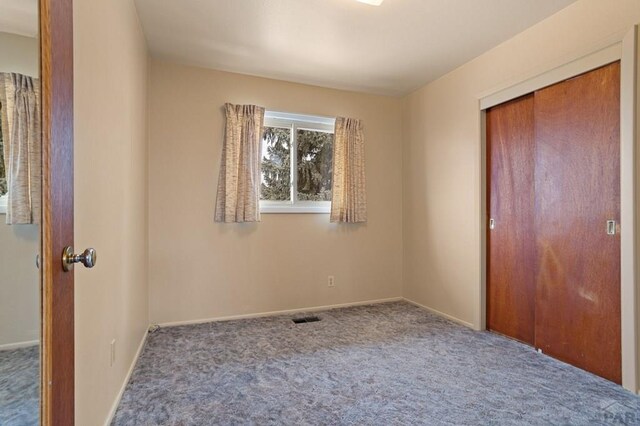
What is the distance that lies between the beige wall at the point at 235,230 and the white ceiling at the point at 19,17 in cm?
257

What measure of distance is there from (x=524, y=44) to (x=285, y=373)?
3201 mm

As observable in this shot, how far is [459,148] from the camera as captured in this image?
3.33 meters

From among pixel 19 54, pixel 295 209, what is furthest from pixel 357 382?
pixel 19 54

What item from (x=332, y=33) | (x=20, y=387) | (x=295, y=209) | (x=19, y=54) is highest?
(x=332, y=33)

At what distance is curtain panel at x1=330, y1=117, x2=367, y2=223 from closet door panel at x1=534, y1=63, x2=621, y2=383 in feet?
5.89

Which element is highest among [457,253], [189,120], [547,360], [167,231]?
[189,120]

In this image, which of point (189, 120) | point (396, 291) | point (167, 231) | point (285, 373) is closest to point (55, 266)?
point (285, 373)

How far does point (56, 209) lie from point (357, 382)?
6.39 feet

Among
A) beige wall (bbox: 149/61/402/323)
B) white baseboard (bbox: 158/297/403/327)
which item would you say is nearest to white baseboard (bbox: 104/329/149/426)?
white baseboard (bbox: 158/297/403/327)

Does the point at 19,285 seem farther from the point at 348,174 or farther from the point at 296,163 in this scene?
the point at 348,174

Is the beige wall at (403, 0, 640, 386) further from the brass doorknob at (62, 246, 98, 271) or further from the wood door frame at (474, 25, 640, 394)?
the brass doorknob at (62, 246, 98, 271)

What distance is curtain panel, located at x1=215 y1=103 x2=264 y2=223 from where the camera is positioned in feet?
10.9

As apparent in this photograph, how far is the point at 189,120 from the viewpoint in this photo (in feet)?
10.8

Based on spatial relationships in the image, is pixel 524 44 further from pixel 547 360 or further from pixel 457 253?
pixel 547 360
